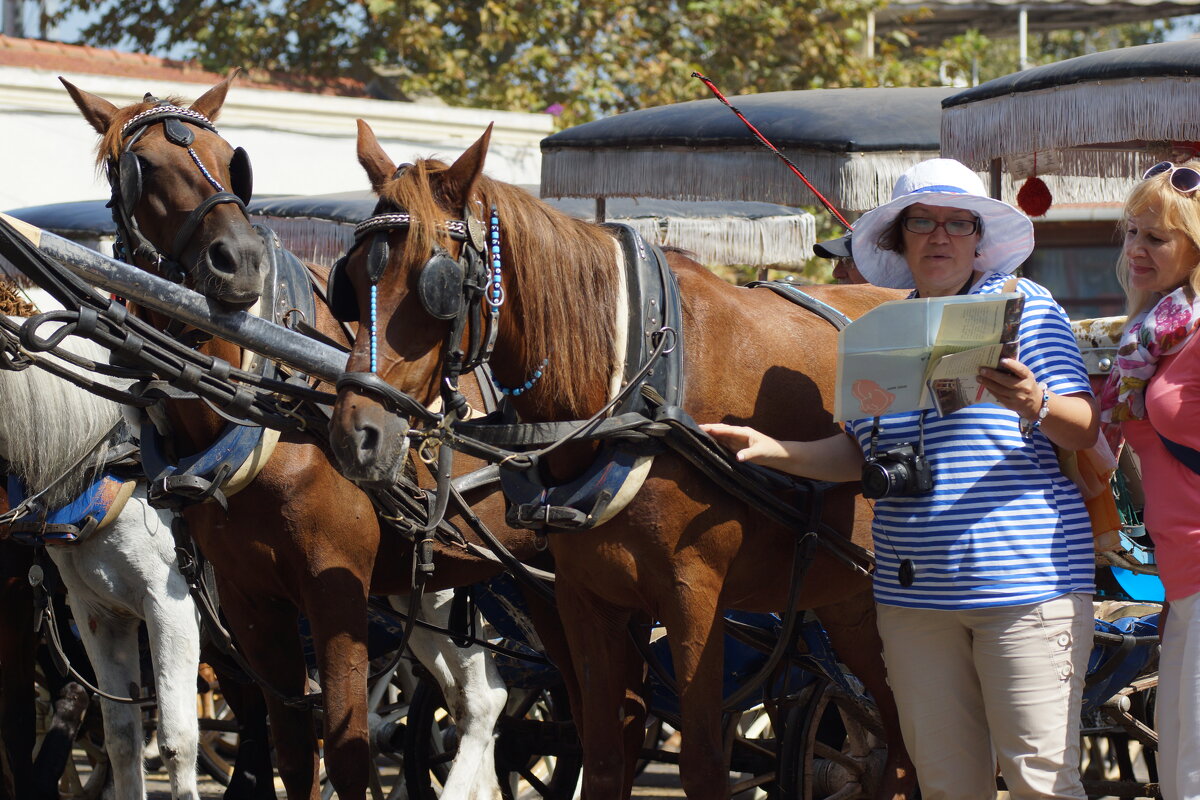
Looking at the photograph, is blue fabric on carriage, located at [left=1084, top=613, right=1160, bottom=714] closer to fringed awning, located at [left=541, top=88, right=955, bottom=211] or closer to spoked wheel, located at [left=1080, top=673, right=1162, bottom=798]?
spoked wheel, located at [left=1080, top=673, right=1162, bottom=798]

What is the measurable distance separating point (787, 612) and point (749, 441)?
58cm

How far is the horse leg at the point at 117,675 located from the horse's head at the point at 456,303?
203 cm

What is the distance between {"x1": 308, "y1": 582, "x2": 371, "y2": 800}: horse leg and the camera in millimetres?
3650

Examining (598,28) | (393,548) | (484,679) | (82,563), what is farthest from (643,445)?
(598,28)

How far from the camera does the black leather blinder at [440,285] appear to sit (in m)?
2.64

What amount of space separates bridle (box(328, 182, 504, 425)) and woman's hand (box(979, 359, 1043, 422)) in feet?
3.07

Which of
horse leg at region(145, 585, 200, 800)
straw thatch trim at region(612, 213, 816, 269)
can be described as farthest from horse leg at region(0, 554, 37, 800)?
straw thatch trim at region(612, 213, 816, 269)

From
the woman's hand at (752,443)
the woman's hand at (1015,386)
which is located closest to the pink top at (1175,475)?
the woman's hand at (1015,386)

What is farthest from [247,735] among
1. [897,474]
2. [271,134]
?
[271,134]

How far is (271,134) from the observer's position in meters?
11.3

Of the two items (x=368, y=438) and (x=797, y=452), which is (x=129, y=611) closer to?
(x=368, y=438)

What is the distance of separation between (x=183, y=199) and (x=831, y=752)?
90.8 inches

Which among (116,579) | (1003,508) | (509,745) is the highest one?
(1003,508)

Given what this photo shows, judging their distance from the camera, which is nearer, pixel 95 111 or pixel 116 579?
pixel 95 111
